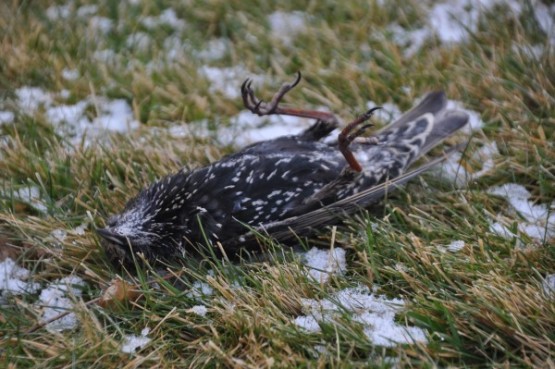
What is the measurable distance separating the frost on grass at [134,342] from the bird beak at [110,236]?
0.41 m

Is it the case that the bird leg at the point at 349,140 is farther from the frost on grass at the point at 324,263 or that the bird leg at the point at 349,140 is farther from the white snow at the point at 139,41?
the white snow at the point at 139,41

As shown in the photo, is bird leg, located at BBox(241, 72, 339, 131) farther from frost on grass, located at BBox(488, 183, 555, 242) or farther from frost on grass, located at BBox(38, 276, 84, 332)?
frost on grass, located at BBox(38, 276, 84, 332)

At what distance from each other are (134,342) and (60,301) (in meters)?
0.51

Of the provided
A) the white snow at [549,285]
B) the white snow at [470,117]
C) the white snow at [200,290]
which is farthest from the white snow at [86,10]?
the white snow at [549,285]

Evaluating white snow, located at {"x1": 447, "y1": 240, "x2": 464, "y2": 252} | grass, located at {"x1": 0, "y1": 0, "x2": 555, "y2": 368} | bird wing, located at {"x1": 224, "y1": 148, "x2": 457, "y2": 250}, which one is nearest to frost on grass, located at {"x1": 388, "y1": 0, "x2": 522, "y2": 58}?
grass, located at {"x1": 0, "y1": 0, "x2": 555, "y2": 368}

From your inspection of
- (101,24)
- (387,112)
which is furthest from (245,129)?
(101,24)

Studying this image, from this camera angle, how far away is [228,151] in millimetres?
3986

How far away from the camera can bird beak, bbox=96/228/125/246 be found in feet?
9.97

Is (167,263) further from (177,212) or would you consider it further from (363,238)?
(363,238)

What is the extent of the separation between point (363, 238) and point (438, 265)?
44 centimetres

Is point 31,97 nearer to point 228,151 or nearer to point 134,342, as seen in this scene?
point 228,151

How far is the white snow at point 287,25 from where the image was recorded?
475 centimetres

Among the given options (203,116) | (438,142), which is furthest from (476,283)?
(203,116)

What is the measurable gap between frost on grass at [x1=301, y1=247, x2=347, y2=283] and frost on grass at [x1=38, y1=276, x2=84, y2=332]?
0.99 m
